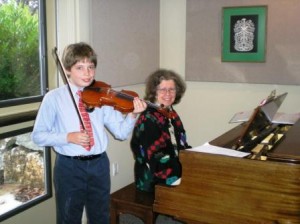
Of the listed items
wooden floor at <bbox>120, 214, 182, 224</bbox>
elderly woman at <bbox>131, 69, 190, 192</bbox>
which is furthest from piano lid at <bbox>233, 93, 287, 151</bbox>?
wooden floor at <bbox>120, 214, 182, 224</bbox>

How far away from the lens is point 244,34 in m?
3.13

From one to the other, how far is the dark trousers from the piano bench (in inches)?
4.9

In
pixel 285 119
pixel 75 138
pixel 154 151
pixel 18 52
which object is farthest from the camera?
pixel 285 119

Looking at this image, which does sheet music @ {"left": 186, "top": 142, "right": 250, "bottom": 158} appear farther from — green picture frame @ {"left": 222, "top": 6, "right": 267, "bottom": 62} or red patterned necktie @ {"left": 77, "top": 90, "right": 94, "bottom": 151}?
green picture frame @ {"left": 222, "top": 6, "right": 267, "bottom": 62}

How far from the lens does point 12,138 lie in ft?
7.46

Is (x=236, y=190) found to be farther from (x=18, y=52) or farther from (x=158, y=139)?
(x=18, y=52)

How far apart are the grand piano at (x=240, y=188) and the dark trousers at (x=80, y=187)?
0.33 meters

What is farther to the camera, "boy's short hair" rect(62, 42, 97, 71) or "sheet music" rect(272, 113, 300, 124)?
"sheet music" rect(272, 113, 300, 124)

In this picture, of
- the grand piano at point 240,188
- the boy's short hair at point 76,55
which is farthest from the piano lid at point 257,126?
the boy's short hair at point 76,55

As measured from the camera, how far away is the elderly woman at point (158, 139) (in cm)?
211

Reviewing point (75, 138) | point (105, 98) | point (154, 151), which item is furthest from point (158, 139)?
point (75, 138)

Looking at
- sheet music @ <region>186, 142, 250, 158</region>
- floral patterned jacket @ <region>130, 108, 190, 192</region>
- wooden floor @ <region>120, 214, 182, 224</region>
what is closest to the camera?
sheet music @ <region>186, 142, 250, 158</region>

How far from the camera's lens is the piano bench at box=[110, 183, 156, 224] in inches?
83.4

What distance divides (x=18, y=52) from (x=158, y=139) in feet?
3.11
